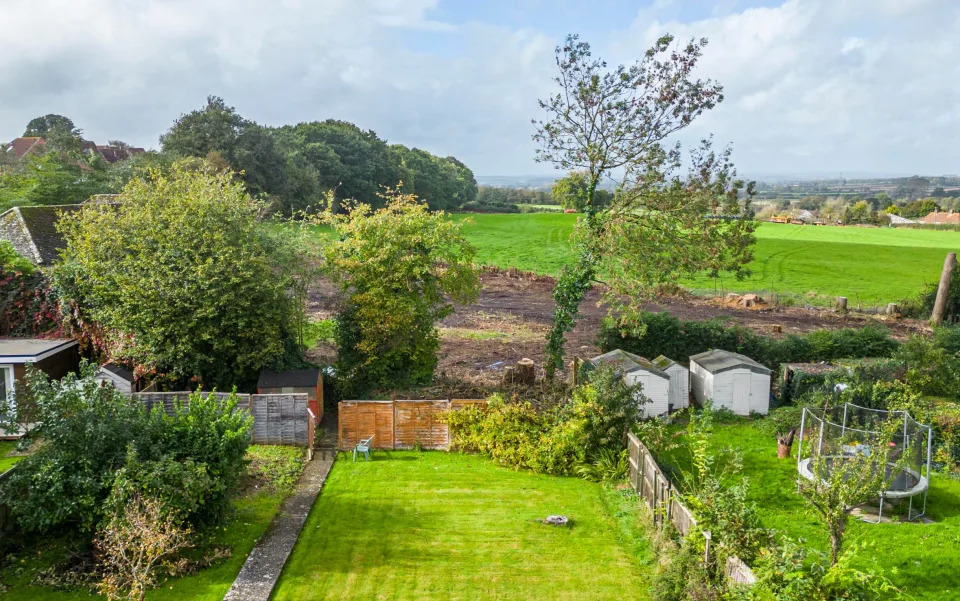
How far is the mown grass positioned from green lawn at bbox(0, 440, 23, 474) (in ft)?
14.5

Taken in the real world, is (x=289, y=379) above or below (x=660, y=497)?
above

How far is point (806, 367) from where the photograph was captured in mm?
22688

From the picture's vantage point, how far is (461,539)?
13.7m

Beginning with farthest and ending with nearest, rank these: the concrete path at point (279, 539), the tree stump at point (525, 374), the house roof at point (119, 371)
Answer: the tree stump at point (525, 374), the house roof at point (119, 371), the concrete path at point (279, 539)

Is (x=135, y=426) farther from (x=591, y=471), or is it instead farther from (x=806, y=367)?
(x=806, y=367)

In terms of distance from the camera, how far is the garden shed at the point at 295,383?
19.7 m

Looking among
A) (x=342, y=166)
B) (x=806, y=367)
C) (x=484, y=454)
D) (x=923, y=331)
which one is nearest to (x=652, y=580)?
(x=484, y=454)

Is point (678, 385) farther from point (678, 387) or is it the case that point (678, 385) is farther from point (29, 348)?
point (29, 348)

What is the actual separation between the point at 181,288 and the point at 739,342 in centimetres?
1860

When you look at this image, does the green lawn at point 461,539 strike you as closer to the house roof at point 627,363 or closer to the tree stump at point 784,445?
the house roof at point 627,363

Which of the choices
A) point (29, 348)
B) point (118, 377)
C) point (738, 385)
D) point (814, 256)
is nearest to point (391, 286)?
point (118, 377)

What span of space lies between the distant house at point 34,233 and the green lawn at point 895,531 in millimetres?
24417

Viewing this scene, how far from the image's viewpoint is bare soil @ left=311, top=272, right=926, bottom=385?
84.0 feet

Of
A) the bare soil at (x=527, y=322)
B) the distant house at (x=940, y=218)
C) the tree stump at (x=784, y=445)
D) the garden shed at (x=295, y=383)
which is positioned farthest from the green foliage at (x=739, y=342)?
the distant house at (x=940, y=218)
